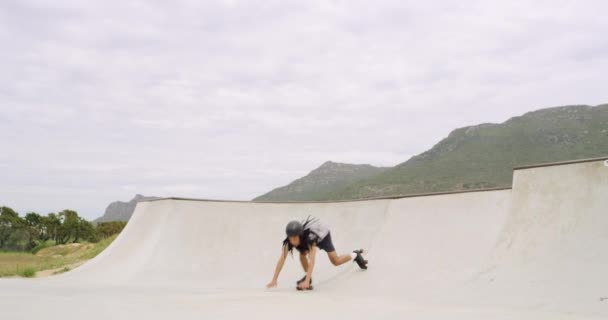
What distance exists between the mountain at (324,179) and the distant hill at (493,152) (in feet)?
57.0

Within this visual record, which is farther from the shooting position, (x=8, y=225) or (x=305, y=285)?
(x=8, y=225)

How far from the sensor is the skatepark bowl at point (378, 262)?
410cm

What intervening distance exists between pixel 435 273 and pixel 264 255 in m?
3.47

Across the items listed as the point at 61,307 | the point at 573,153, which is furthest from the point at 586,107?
the point at 61,307

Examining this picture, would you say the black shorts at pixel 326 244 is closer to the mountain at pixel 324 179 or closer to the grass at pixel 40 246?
the grass at pixel 40 246

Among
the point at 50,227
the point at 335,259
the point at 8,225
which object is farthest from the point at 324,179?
the point at 335,259

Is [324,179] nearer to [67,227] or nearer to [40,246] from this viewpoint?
[67,227]

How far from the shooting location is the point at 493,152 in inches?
2506

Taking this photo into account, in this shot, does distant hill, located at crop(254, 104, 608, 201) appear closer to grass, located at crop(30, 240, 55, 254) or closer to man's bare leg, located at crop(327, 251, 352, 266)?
grass, located at crop(30, 240, 55, 254)

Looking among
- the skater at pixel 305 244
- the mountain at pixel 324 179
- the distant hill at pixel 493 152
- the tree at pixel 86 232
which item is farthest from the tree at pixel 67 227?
the mountain at pixel 324 179

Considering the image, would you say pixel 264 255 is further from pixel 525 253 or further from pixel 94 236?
pixel 94 236

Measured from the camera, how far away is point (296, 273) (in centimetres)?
765

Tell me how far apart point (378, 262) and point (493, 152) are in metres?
61.4

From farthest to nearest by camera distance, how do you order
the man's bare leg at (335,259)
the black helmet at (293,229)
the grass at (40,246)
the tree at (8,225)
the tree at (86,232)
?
1. the tree at (86,232)
2. the tree at (8,225)
3. the grass at (40,246)
4. the man's bare leg at (335,259)
5. the black helmet at (293,229)
